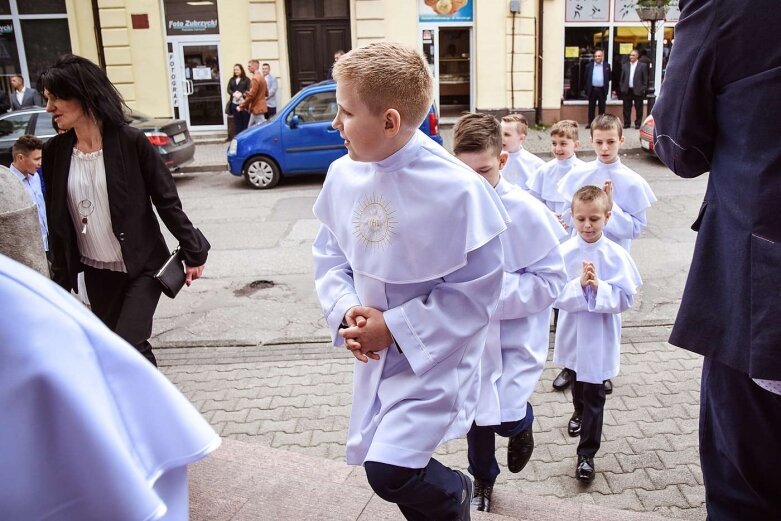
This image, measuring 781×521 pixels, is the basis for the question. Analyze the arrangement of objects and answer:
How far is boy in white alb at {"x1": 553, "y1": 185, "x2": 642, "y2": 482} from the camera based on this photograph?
3881mm

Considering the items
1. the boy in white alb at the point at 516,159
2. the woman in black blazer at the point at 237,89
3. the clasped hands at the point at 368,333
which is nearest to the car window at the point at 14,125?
the woman in black blazer at the point at 237,89

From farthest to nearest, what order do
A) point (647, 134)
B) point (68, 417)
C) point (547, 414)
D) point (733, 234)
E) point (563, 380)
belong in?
point (647, 134) < point (563, 380) < point (547, 414) < point (733, 234) < point (68, 417)

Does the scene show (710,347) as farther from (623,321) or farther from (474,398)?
(623,321)

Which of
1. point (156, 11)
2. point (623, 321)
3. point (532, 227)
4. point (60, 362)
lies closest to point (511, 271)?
point (532, 227)

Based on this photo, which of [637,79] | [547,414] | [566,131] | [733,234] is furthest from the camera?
[637,79]

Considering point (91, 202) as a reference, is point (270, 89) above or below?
above

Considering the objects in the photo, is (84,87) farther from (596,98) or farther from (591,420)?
(596,98)

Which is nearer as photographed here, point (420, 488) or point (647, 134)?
point (420, 488)

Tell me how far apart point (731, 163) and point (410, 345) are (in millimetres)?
1076

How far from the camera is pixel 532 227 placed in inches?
129

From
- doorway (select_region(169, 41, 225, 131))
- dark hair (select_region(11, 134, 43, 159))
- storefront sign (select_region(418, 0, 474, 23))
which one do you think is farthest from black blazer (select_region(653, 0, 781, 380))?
doorway (select_region(169, 41, 225, 131))

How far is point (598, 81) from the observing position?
18.9m

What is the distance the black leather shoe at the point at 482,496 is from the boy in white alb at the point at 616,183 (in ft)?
7.41

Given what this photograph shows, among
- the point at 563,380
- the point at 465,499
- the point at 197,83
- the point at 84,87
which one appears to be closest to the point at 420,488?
the point at 465,499
